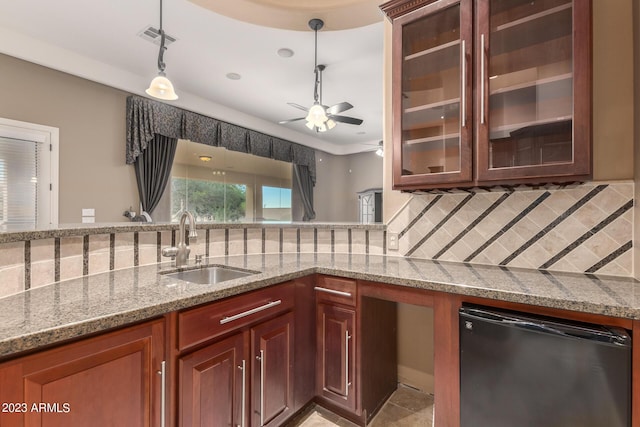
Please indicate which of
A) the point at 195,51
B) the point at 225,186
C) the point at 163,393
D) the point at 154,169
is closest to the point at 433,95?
the point at 163,393

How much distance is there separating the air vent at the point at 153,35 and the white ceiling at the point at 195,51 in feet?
0.17

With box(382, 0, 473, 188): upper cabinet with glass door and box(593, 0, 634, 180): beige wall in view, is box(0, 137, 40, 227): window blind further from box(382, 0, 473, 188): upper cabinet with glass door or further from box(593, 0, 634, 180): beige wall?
box(593, 0, 634, 180): beige wall

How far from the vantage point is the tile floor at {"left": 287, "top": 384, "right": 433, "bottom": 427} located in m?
1.71

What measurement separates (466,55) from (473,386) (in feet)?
5.02

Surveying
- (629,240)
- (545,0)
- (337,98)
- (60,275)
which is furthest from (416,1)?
(337,98)

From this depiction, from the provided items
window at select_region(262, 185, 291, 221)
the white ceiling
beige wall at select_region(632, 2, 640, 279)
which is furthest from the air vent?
beige wall at select_region(632, 2, 640, 279)

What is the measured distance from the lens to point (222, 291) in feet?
4.03

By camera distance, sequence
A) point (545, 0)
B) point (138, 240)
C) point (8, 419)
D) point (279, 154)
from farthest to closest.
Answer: point (279, 154), point (138, 240), point (545, 0), point (8, 419)

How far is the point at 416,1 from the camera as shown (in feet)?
5.43

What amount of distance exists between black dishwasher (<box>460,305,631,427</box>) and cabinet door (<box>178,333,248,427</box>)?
96 centimetres

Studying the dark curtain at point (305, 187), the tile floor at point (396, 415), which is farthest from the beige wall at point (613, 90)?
the dark curtain at point (305, 187)

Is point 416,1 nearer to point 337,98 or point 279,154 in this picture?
point 337,98

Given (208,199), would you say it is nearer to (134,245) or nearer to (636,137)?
(134,245)

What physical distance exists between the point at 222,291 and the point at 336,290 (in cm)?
67
